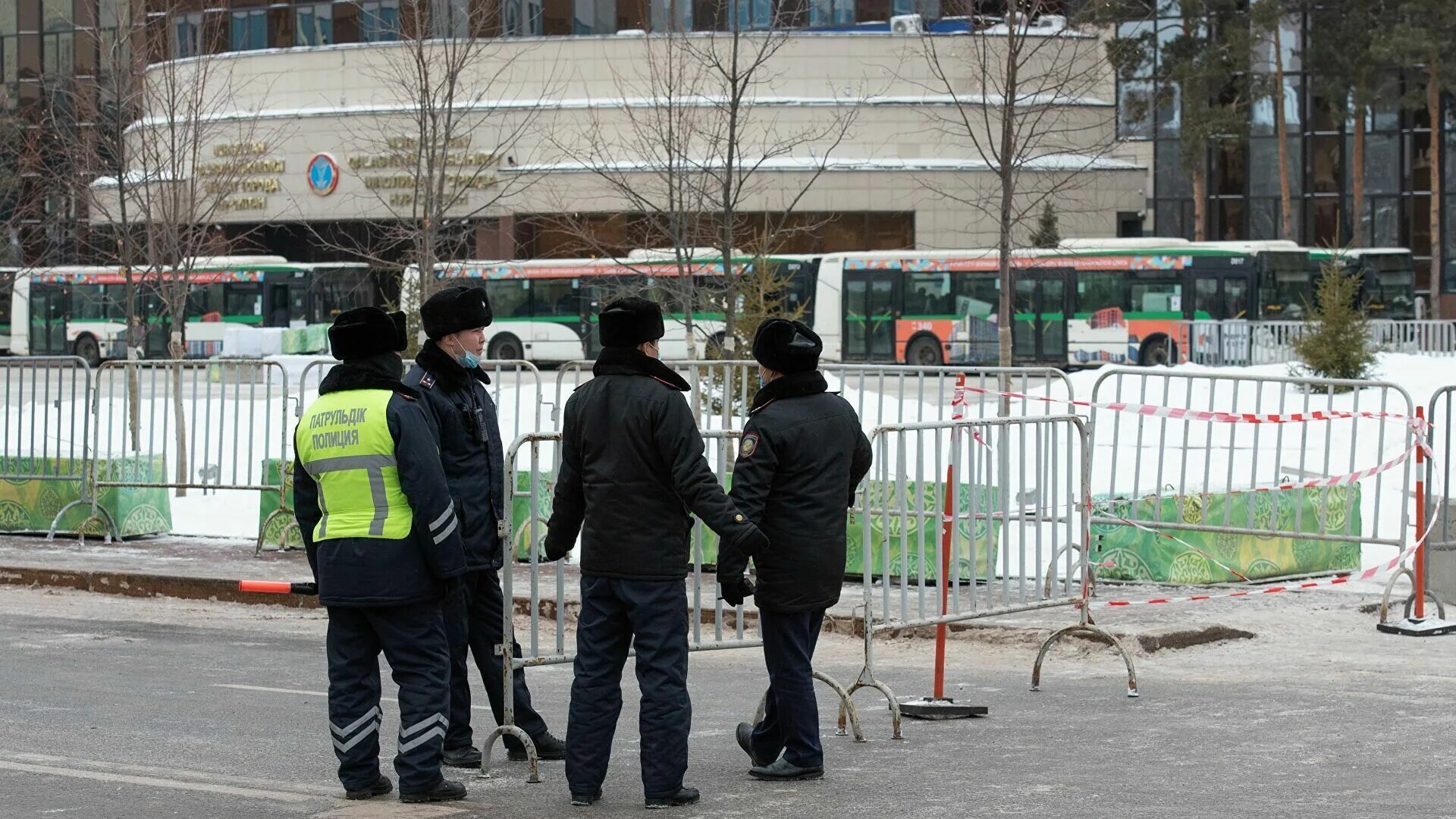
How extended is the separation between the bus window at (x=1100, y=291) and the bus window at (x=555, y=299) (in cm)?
1286

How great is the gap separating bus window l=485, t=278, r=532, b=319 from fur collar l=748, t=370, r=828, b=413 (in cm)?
3930

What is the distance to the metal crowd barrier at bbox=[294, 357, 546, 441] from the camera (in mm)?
13625

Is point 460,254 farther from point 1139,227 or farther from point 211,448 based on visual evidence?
point 211,448

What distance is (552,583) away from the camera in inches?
495

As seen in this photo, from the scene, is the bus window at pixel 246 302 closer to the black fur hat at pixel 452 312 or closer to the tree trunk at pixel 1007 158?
the tree trunk at pixel 1007 158

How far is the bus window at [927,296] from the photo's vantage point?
4244 cm

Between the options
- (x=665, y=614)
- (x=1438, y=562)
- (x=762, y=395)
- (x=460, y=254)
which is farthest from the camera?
(x=460, y=254)

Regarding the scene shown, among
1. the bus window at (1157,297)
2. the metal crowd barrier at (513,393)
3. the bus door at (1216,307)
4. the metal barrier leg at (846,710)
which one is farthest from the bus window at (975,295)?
the metal barrier leg at (846,710)

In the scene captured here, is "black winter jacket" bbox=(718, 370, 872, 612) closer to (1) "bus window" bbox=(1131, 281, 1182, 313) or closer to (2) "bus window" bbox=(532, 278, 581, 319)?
(1) "bus window" bbox=(1131, 281, 1182, 313)

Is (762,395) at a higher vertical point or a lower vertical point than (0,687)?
higher

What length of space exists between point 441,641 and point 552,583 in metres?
5.75

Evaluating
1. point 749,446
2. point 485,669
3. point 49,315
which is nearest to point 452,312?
point 749,446

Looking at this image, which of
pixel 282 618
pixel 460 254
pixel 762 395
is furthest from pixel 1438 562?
pixel 460 254

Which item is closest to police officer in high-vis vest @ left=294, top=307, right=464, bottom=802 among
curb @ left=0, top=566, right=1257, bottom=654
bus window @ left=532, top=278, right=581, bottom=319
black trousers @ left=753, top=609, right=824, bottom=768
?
black trousers @ left=753, top=609, right=824, bottom=768
